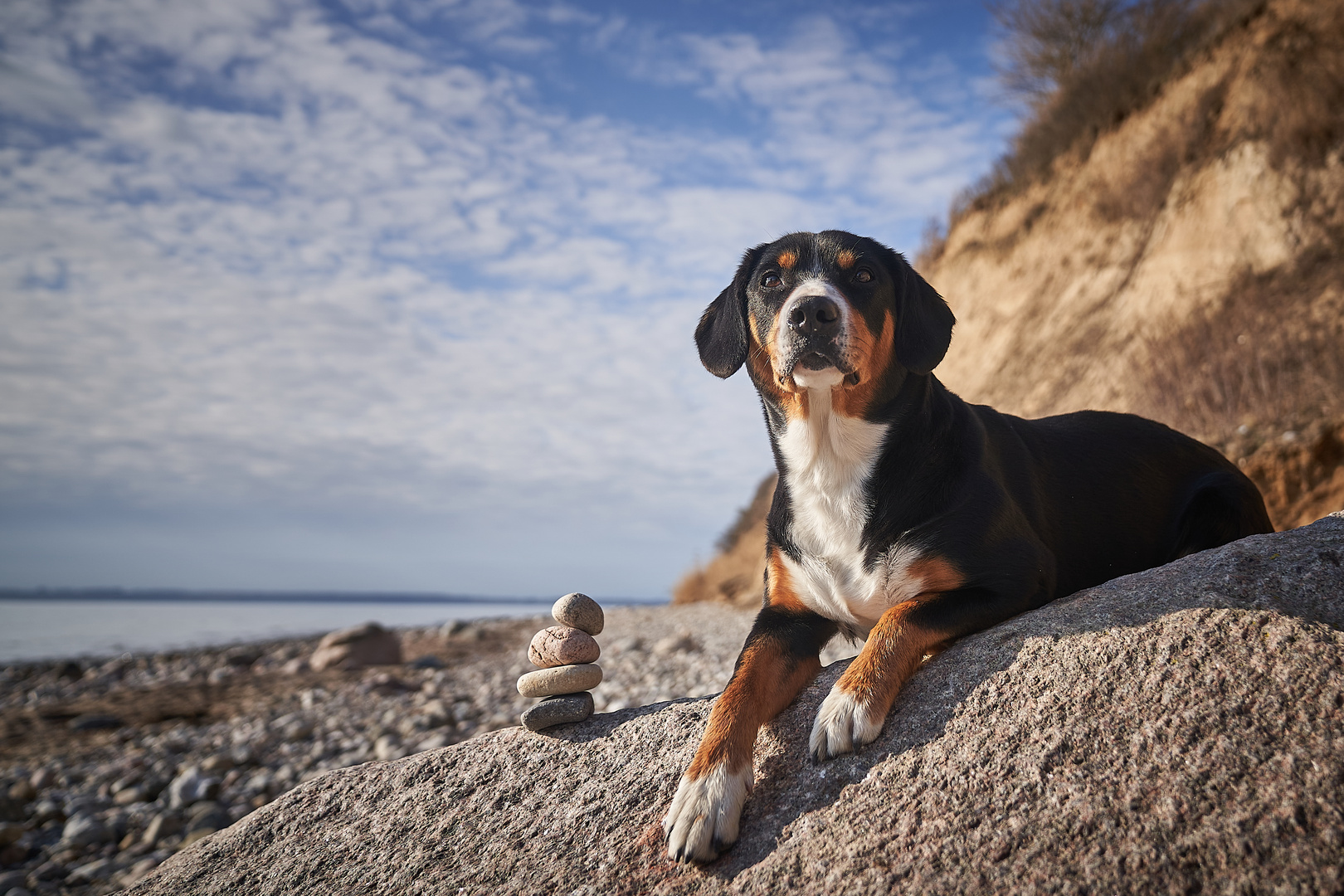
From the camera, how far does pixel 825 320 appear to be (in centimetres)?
331

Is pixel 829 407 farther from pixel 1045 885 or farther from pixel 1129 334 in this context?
pixel 1129 334

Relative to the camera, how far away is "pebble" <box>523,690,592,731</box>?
12.3 feet

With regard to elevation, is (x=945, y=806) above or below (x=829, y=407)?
below

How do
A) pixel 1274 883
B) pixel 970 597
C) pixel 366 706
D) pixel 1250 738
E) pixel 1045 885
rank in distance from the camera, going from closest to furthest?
pixel 1274 883
pixel 1045 885
pixel 1250 738
pixel 970 597
pixel 366 706

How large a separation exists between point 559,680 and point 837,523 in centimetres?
157

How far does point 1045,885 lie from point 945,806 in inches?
15.4

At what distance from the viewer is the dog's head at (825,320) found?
Result: 3.35 metres

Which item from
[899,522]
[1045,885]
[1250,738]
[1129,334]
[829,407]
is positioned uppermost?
[1129,334]

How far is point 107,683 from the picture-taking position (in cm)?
1486

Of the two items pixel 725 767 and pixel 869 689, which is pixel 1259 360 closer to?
pixel 869 689

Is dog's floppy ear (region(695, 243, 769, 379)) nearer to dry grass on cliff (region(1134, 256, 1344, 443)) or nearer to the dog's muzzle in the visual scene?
the dog's muzzle

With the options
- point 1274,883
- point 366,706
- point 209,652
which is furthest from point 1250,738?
point 209,652

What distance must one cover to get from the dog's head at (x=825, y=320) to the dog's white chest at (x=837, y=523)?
0.49 feet

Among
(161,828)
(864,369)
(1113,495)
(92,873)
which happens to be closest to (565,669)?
(864,369)
